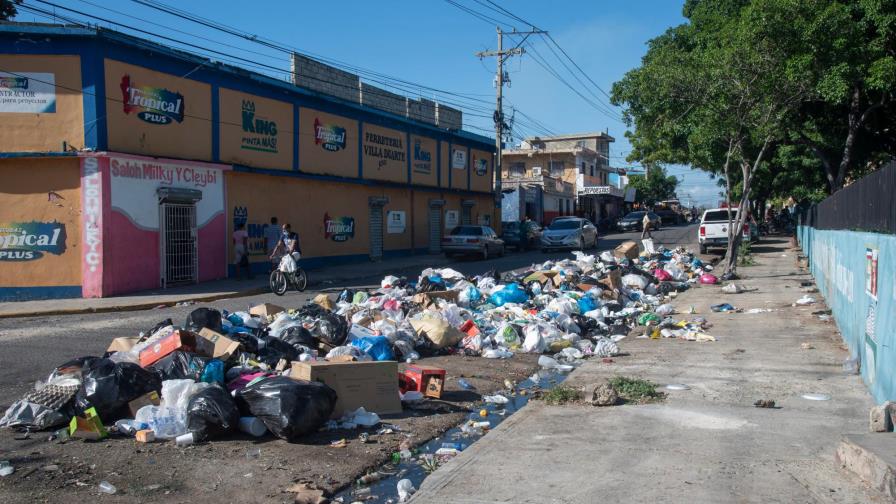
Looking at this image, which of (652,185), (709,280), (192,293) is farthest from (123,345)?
(652,185)

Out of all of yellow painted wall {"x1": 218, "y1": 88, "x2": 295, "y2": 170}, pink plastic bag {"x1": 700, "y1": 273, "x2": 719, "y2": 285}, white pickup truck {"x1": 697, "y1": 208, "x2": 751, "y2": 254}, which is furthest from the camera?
white pickup truck {"x1": 697, "y1": 208, "x2": 751, "y2": 254}

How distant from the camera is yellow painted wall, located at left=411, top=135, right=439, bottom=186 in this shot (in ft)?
A: 102

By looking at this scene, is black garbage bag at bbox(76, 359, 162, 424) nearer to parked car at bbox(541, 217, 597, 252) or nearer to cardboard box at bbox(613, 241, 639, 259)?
cardboard box at bbox(613, 241, 639, 259)

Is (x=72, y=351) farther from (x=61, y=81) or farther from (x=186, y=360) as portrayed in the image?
(x=61, y=81)

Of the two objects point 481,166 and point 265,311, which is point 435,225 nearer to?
point 481,166

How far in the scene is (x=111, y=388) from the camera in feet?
19.4

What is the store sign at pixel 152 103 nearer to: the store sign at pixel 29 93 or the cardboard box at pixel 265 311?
the store sign at pixel 29 93

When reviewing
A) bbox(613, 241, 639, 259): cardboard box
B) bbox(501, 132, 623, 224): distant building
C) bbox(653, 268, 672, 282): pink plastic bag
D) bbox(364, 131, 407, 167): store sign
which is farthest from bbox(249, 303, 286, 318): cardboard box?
bbox(501, 132, 623, 224): distant building

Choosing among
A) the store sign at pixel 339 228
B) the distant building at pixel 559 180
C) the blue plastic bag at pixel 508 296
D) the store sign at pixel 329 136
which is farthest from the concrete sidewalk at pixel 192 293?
the distant building at pixel 559 180

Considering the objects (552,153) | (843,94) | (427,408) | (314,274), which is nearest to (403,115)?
(314,274)

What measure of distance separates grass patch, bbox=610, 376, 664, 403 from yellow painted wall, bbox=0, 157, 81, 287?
1327cm

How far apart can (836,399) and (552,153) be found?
Result: 2263 inches

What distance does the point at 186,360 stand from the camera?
6645 millimetres

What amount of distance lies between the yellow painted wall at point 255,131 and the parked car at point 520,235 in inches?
574
